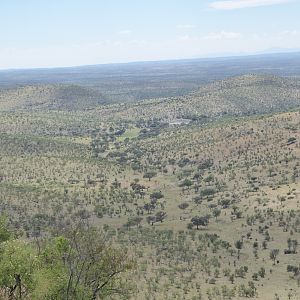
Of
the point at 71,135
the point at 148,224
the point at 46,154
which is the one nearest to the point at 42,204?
the point at 148,224

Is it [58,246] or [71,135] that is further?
[71,135]

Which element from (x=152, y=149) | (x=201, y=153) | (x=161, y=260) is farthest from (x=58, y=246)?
(x=152, y=149)

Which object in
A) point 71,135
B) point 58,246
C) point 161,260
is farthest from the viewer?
point 71,135

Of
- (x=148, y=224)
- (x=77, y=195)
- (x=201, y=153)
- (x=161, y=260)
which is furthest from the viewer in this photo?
(x=201, y=153)

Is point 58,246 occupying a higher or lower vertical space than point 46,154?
higher

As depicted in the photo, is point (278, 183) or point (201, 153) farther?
point (201, 153)

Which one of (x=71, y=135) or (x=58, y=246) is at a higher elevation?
(x=58, y=246)

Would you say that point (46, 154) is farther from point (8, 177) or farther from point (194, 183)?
point (194, 183)

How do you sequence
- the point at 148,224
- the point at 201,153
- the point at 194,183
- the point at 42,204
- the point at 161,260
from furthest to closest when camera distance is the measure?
the point at 201,153 → the point at 194,183 → the point at 42,204 → the point at 148,224 → the point at 161,260

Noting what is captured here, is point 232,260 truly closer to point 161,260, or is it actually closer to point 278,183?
point 161,260
